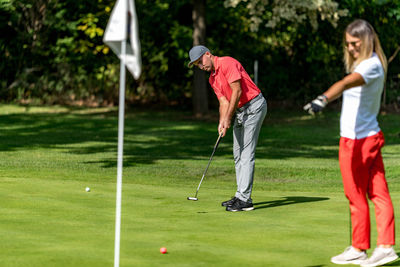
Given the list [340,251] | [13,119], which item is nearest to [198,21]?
[13,119]

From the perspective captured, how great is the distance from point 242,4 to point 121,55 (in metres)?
21.9

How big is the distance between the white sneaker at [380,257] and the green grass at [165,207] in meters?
0.32

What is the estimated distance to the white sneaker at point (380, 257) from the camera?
6.12m

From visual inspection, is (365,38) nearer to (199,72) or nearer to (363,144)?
(363,144)

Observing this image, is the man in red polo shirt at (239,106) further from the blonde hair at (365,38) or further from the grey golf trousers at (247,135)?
the blonde hair at (365,38)

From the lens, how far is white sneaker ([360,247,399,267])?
6.12m

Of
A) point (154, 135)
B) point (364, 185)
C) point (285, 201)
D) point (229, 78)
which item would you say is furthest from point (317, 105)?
point (154, 135)

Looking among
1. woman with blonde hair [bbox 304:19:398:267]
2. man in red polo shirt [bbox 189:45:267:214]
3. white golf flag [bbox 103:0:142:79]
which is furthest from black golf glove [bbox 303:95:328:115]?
man in red polo shirt [bbox 189:45:267:214]

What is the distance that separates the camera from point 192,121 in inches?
1131

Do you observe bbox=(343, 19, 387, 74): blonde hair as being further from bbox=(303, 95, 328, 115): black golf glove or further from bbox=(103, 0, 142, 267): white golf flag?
bbox=(103, 0, 142, 267): white golf flag

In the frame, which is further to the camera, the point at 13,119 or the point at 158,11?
the point at 158,11

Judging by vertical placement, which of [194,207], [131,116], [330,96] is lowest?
[131,116]

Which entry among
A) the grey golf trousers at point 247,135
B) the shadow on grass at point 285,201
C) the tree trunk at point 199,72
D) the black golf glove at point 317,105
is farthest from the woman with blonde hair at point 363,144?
the tree trunk at point 199,72

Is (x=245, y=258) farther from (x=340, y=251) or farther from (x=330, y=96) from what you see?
(x=330, y=96)
